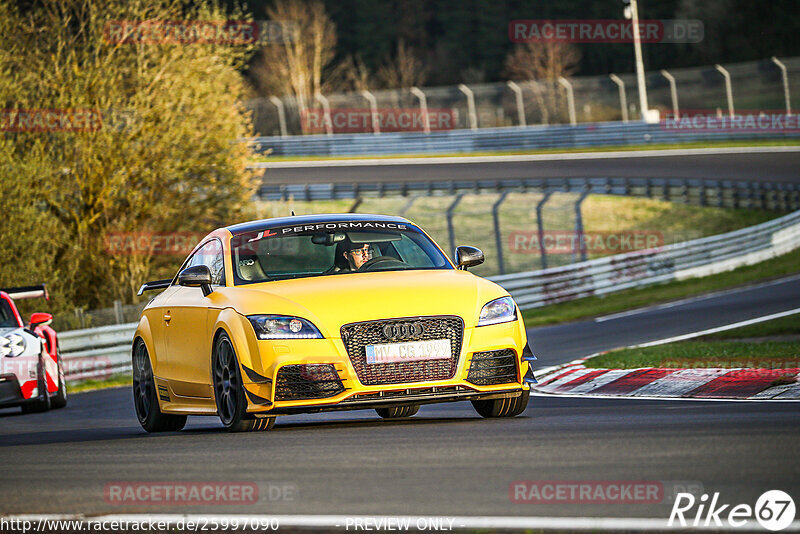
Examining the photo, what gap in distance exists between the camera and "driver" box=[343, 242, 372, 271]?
32.3 ft

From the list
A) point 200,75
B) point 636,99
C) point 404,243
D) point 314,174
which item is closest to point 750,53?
point 636,99

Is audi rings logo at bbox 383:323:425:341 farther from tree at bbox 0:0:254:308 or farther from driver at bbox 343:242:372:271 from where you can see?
tree at bbox 0:0:254:308

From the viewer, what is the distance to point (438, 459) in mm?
7012

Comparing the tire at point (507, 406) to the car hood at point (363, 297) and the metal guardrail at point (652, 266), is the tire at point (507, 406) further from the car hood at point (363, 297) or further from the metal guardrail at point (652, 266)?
the metal guardrail at point (652, 266)

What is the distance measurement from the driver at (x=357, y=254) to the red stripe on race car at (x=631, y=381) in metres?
3.09

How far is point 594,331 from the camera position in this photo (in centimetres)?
2194

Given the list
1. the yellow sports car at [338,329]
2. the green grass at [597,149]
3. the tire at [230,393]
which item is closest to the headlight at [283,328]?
the yellow sports car at [338,329]

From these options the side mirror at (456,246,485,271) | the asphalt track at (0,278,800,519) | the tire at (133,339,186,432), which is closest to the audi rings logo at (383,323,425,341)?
the asphalt track at (0,278,800,519)

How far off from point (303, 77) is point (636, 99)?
19.4 m

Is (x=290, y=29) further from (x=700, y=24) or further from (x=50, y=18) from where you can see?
(x=50, y=18)

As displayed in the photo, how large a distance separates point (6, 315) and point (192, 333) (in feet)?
20.8

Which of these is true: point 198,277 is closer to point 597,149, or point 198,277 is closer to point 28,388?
point 28,388

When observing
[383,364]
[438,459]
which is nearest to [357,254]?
[383,364]

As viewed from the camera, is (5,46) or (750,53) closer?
(5,46)
